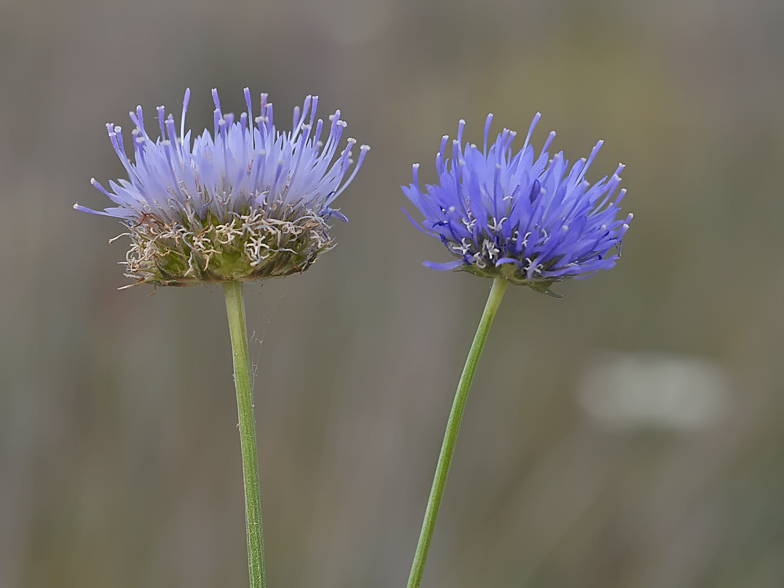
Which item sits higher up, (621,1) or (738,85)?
(621,1)

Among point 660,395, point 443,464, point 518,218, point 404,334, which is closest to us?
point 443,464

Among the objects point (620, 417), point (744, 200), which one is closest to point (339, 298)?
point (620, 417)

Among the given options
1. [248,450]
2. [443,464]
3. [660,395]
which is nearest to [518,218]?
[443,464]

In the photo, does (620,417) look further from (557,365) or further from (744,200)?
(744,200)

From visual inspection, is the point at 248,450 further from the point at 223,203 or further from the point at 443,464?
the point at 223,203

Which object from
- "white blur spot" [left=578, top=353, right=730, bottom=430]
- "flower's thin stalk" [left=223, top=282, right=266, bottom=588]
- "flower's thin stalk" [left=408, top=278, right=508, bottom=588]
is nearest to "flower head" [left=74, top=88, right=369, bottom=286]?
"flower's thin stalk" [left=223, top=282, right=266, bottom=588]

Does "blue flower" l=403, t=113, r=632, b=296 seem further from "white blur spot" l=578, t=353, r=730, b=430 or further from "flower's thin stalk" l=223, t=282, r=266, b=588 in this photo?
"white blur spot" l=578, t=353, r=730, b=430

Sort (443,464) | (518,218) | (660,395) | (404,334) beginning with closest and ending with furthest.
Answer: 1. (443,464)
2. (518,218)
3. (660,395)
4. (404,334)
